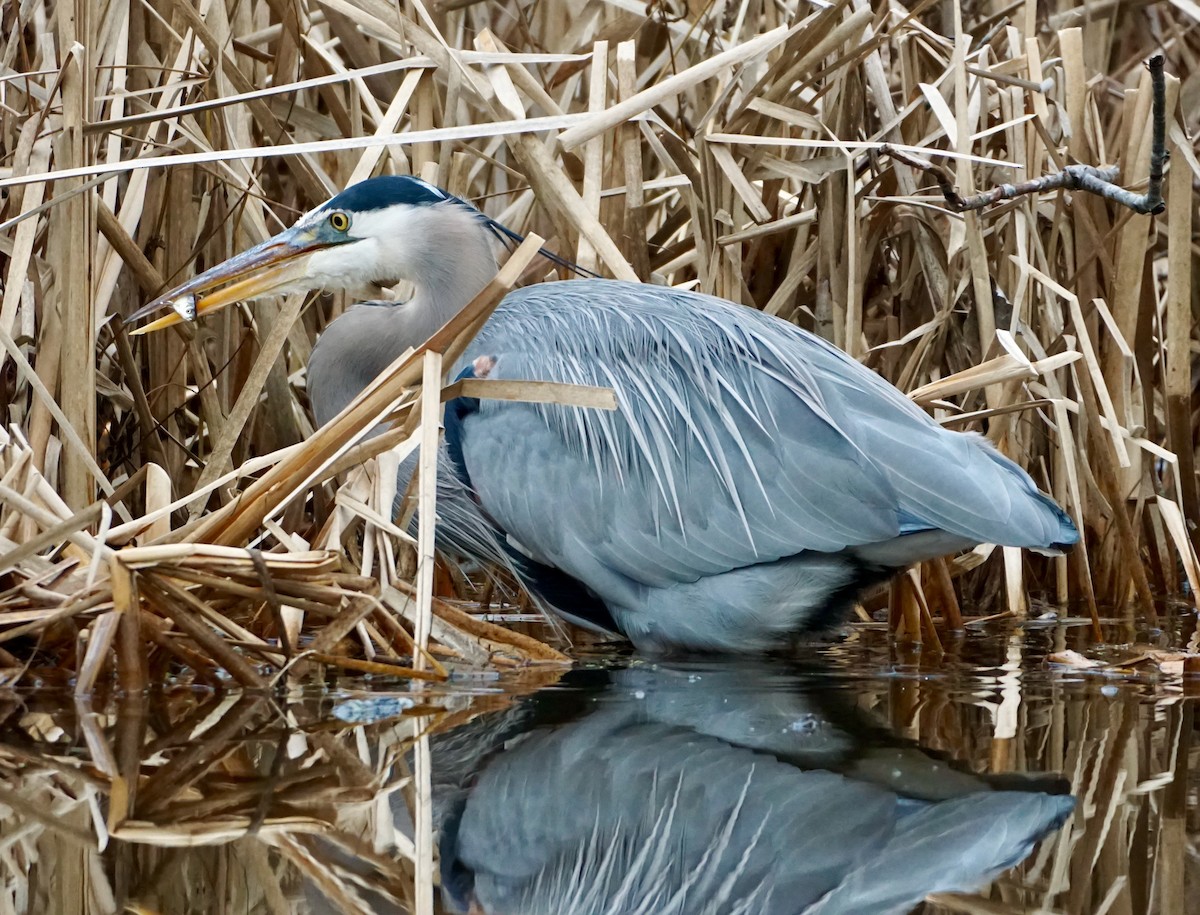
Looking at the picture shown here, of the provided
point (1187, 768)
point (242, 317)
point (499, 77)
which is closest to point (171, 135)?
point (242, 317)

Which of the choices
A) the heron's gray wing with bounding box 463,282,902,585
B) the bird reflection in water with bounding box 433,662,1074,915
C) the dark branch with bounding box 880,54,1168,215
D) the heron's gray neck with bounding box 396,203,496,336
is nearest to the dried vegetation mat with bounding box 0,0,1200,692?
the dark branch with bounding box 880,54,1168,215

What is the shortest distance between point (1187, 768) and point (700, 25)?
302cm

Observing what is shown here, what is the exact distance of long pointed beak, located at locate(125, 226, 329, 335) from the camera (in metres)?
3.54

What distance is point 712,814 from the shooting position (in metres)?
2.06

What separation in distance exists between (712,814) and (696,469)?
1.52 m

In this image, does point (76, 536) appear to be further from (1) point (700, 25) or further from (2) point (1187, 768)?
(1) point (700, 25)

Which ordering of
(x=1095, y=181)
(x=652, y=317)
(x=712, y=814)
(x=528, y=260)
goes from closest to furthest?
(x=712, y=814), (x=528, y=260), (x=652, y=317), (x=1095, y=181)

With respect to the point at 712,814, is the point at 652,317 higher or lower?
higher

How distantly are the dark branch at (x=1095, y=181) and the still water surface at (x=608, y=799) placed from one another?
3.90 ft

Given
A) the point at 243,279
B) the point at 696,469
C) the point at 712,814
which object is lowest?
the point at 712,814

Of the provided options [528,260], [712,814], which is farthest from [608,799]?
[528,260]

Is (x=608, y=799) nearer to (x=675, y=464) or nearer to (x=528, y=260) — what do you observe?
(x=528, y=260)

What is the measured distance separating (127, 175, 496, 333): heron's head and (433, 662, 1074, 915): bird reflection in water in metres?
1.43

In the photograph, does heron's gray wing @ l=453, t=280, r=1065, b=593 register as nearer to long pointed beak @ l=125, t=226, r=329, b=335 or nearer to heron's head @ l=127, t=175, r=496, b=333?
heron's head @ l=127, t=175, r=496, b=333
